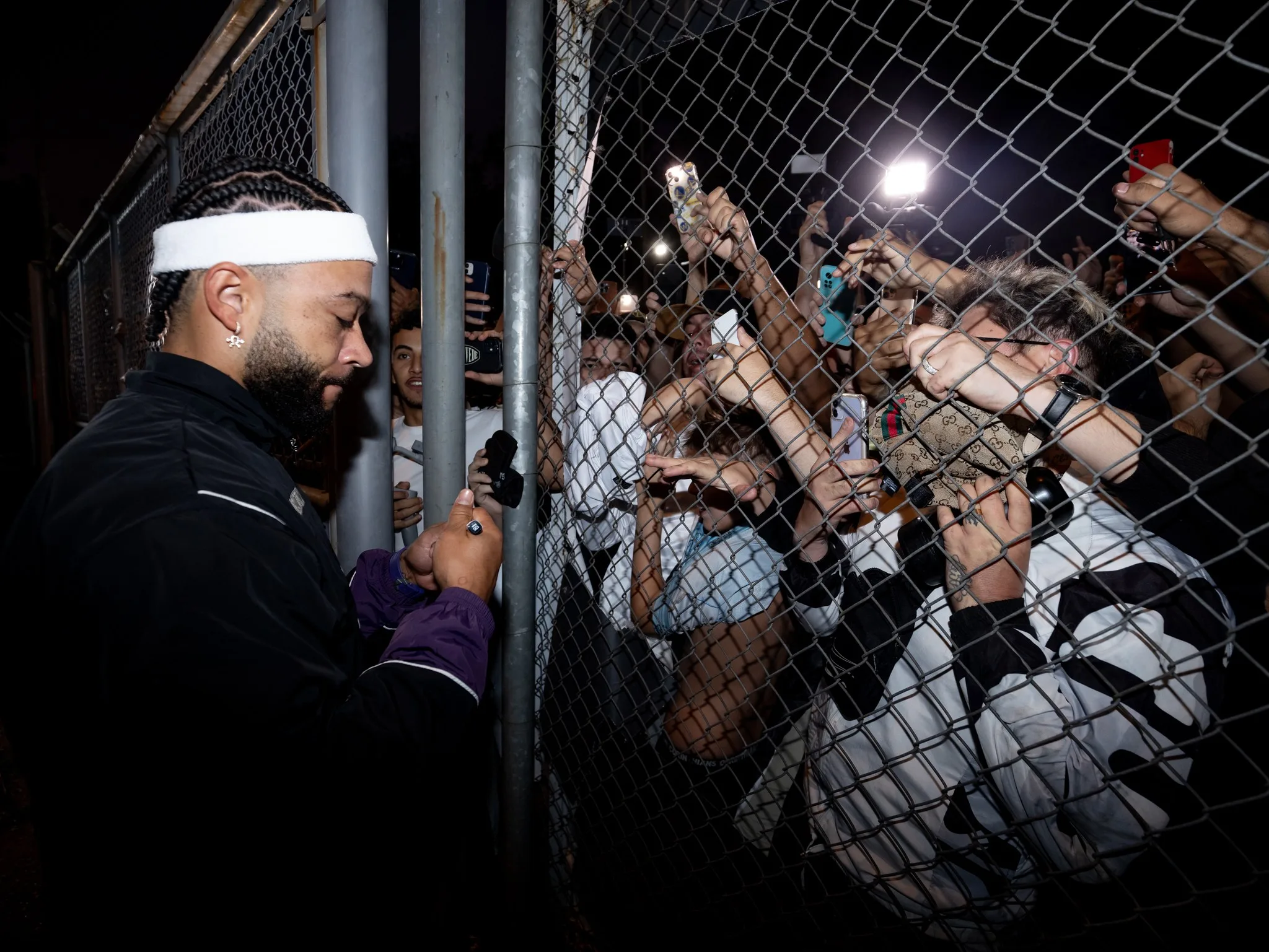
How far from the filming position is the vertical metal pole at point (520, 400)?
1644mm

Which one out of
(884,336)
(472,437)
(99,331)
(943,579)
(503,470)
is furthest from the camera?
(99,331)

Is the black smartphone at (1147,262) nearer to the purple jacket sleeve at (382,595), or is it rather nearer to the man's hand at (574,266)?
the man's hand at (574,266)

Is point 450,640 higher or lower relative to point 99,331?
lower

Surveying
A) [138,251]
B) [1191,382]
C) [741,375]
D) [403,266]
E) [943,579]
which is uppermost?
[138,251]

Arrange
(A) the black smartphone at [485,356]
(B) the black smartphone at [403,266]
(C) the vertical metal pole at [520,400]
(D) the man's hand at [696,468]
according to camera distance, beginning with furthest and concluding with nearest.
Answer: (B) the black smartphone at [403,266], (A) the black smartphone at [485,356], (D) the man's hand at [696,468], (C) the vertical metal pole at [520,400]

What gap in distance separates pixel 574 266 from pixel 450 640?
45.4 inches

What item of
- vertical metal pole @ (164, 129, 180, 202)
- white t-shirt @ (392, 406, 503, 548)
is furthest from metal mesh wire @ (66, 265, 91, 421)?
white t-shirt @ (392, 406, 503, 548)

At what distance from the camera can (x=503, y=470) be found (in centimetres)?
168

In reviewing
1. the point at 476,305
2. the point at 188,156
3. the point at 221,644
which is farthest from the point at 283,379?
the point at 188,156

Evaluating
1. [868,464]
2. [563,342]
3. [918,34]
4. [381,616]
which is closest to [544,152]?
[563,342]

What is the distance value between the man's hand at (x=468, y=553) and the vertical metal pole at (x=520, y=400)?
0.19 meters

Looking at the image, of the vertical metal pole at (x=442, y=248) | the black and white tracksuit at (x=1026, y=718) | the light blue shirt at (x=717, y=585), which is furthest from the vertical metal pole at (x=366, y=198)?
the black and white tracksuit at (x=1026, y=718)

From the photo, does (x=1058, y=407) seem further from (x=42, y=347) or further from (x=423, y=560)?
(x=42, y=347)

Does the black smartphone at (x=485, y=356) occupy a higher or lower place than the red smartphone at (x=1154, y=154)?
higher
